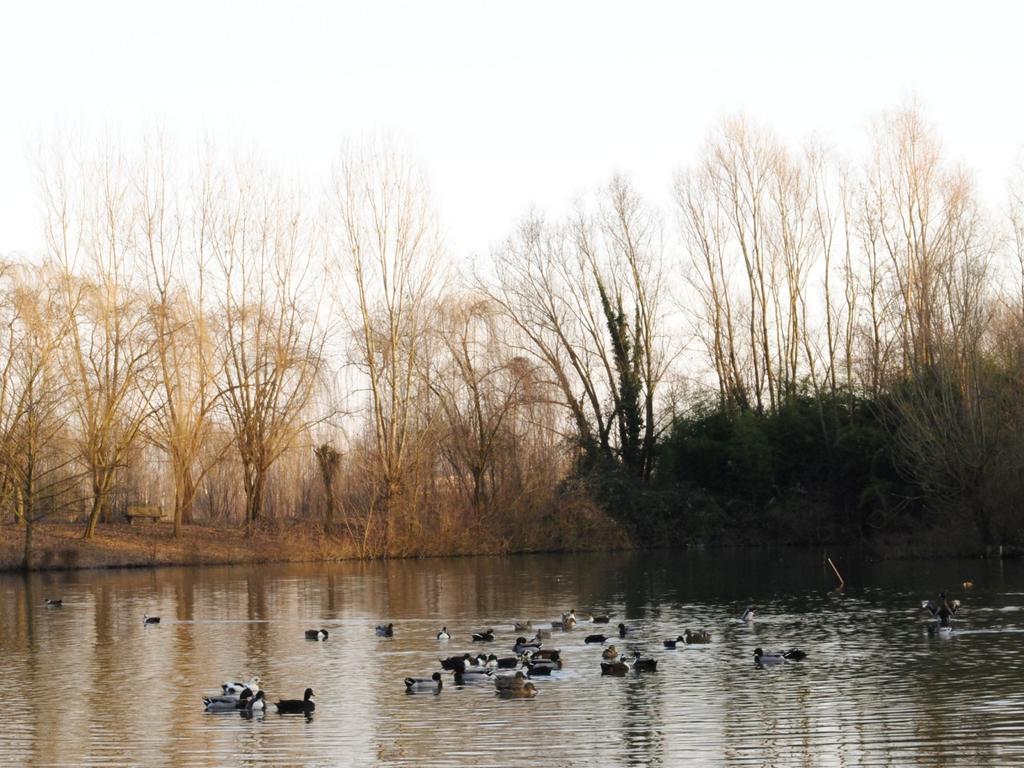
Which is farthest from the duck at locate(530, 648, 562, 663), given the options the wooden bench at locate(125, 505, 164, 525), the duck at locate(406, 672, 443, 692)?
the wooden bench at locate(125, 505, 164, 525)

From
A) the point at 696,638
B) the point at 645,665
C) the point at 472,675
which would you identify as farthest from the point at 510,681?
the point at 696,638

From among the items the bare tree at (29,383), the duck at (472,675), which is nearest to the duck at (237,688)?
the duck at (472,675)

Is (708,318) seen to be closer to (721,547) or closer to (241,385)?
(721,547)

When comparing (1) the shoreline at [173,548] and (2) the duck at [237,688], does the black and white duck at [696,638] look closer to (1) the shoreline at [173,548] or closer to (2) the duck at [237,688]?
(2) the duck at [237,688]

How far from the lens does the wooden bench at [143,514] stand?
179 ft

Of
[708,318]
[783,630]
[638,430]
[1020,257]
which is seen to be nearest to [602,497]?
[638,430]

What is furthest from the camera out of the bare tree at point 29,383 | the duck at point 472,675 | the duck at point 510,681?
the bare tree at point 29,383

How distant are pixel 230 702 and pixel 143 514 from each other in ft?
131

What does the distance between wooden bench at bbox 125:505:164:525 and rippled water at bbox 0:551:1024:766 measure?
17652 millimetres

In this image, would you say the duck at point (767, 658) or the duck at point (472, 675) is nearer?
the duck at point (472, 675)

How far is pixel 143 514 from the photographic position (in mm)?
54656

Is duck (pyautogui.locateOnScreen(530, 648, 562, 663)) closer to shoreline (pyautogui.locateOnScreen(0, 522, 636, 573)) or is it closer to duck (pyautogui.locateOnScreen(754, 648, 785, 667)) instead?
duck (pyautogui.locateOnScreen(754, 648, 785, 667))

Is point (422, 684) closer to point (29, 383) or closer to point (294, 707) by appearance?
point (294, 707)

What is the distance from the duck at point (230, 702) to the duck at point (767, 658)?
7.86 meters
